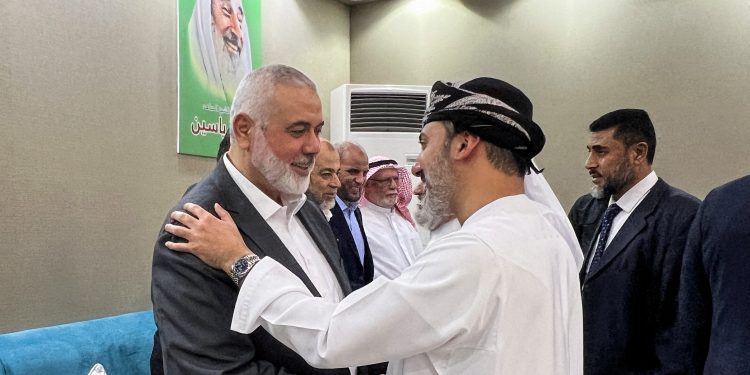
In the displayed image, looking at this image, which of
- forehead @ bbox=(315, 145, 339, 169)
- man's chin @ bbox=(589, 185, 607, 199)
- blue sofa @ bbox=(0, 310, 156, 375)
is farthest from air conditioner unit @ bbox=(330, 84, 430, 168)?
blue sofa @ bbox=(0, 310, 156, 375)

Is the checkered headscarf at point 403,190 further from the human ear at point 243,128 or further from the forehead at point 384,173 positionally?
the human ear at point 243,128

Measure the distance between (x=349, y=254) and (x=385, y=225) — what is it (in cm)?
82

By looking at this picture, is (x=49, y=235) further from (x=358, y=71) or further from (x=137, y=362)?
(x=358, y=71)

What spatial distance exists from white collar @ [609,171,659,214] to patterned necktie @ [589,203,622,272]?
0.15ft

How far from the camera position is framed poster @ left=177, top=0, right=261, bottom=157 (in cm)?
414

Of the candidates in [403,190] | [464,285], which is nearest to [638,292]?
[464,285]

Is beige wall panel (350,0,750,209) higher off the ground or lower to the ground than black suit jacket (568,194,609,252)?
higher

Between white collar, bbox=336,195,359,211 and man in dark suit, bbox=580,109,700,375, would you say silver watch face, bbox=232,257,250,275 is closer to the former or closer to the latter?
man in dark suit, bbox=580,109,700,375

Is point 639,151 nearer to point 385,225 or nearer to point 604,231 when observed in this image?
point 604,231

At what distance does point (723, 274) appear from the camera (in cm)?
197

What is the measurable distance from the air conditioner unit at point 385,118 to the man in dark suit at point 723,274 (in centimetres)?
289

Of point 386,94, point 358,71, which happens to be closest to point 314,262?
point 386,94

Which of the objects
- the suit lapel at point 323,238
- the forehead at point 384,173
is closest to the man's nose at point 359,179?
the forehead at point 384,173

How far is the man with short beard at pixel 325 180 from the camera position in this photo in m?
3.46
